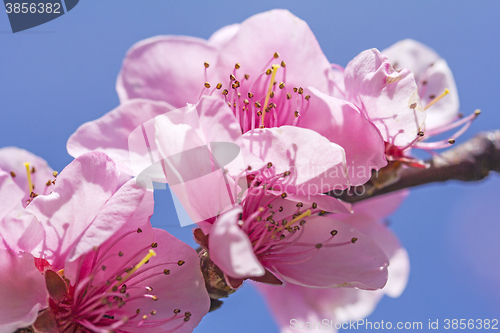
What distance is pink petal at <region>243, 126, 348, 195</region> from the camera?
72cm

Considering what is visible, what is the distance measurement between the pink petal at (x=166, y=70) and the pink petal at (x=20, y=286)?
1.48ft

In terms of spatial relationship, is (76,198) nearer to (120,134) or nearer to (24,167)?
(120,134)

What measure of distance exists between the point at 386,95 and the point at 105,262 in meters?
0.64

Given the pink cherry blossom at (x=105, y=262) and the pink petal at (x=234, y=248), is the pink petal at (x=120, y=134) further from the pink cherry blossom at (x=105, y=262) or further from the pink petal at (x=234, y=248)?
the pink petal at (x=234, y=248)

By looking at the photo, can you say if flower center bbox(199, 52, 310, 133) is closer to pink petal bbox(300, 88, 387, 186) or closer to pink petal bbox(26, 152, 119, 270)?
pink petal bbox(300, 88, 387, 186)

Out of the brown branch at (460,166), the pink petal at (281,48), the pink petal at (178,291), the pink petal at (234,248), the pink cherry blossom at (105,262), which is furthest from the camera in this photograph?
the brown branch at (460,166)

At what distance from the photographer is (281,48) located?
0.96 metres

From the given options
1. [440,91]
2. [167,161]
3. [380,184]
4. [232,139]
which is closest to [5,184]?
[167,161]

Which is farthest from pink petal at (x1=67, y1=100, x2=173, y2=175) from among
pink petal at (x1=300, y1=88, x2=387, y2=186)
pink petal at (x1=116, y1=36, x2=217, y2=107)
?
pink petal at (x1=300, y1=88, x2=387, y2=186)

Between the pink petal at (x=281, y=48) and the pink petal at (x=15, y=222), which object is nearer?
the pink petal at (x=15, y=222)

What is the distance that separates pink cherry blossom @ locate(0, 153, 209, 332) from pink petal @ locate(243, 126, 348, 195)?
0.23m

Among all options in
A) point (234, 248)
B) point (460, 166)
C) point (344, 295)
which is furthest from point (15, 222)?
point (460, 166)

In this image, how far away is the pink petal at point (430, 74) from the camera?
132cm

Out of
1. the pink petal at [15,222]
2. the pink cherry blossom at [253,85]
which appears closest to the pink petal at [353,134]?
the pink cherry blossom at [253,85]
